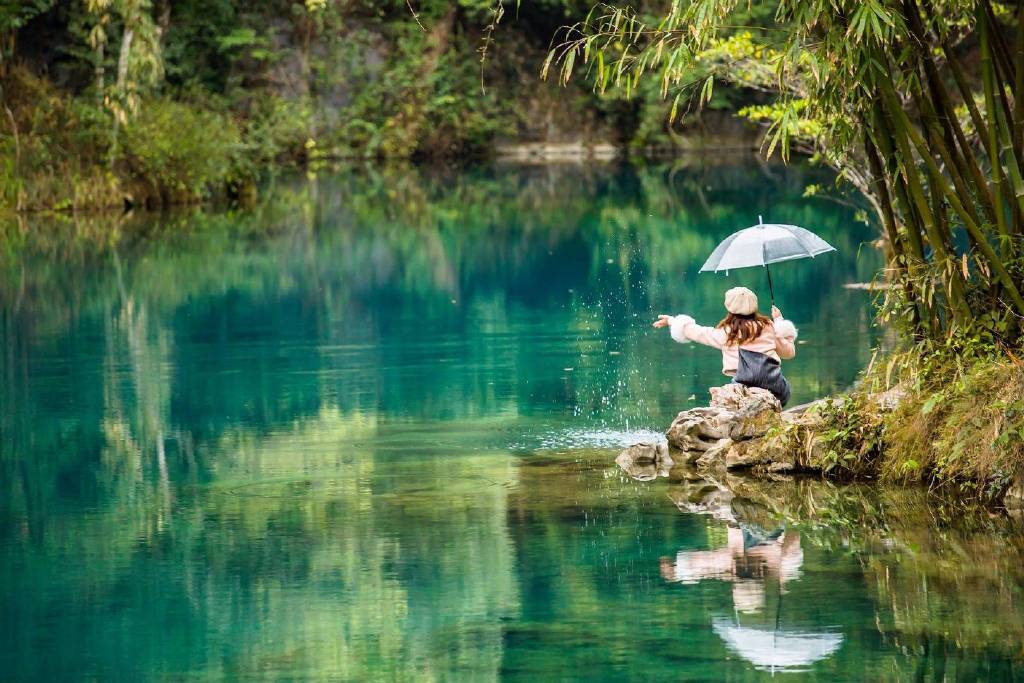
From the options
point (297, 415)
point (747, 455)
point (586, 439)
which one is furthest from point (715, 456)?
point (297, 415)

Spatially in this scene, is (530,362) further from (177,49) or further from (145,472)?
(177,49)

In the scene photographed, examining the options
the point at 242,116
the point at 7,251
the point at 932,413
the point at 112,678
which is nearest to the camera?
the point at 112,678

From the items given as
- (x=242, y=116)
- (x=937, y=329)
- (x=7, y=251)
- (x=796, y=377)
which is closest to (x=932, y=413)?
(x=937, y=329)

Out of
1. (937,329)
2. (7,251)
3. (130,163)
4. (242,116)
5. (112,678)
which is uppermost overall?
(242,116)

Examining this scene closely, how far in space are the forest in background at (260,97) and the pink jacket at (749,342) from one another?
22323 mm

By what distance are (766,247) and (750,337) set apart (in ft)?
1.97

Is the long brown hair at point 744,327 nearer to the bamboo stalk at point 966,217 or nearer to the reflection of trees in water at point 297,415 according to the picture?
the bamboo stalk at point 966,217

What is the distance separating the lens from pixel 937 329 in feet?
33.1

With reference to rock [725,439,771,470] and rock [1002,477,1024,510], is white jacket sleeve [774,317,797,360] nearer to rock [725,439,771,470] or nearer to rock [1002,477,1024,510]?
rock [725,439,771,470]

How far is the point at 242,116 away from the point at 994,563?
43418mm

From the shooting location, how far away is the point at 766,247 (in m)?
10.9

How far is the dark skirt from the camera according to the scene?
10.7m

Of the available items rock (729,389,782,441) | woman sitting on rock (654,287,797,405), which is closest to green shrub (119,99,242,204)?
woman sitting on rock (654,287,797,405)

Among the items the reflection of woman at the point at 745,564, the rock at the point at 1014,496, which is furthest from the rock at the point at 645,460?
the rock at the point at 1014,496
